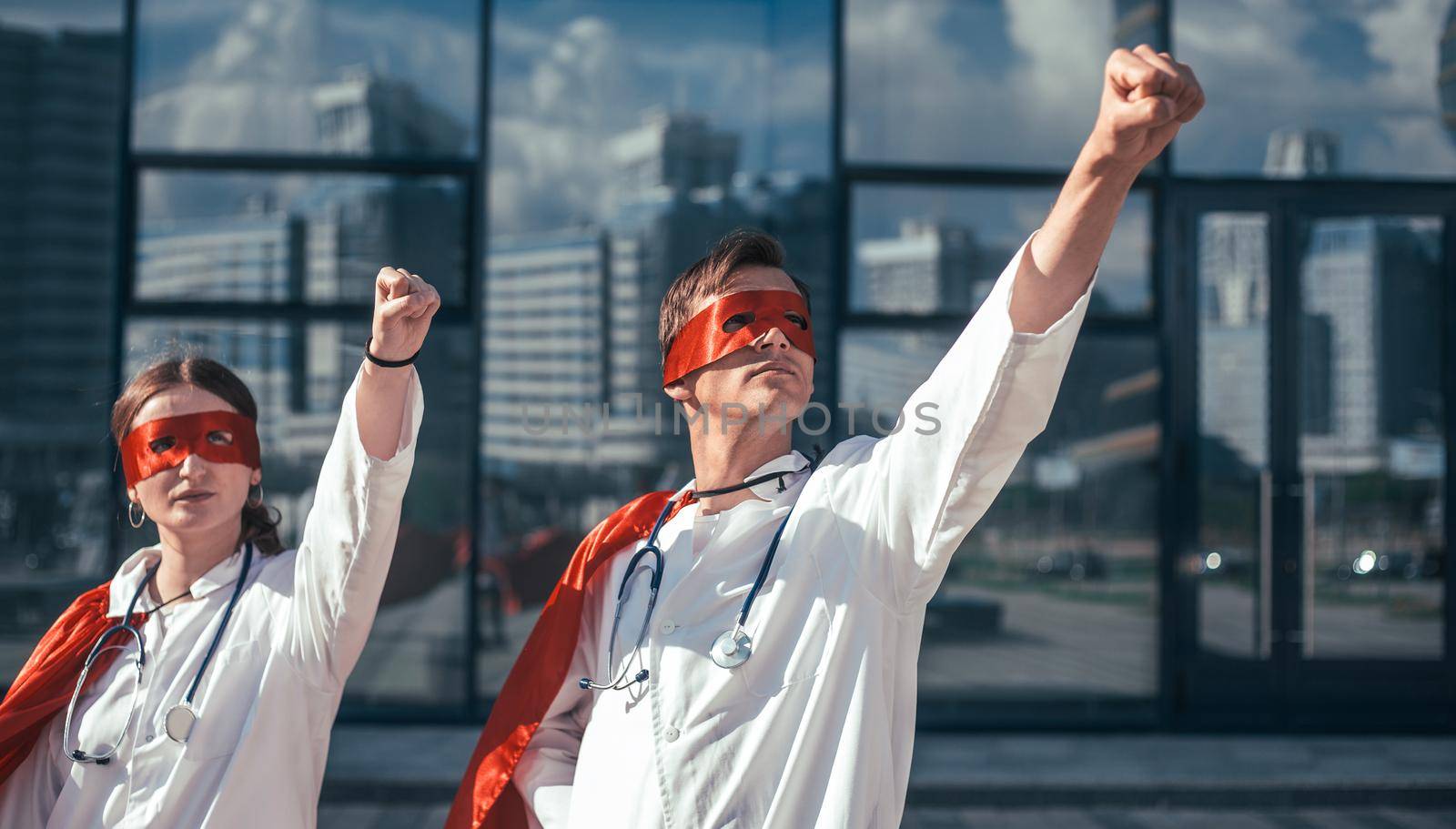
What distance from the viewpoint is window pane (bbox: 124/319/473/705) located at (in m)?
6.64

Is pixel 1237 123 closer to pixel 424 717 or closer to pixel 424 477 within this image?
pixel 424 477

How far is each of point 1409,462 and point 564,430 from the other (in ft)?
14.6

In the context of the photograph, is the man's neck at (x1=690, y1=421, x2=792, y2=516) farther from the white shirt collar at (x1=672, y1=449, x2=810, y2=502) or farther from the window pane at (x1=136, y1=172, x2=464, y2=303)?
the window pane at (x1=136, y1=172, x2=464, y2=303)

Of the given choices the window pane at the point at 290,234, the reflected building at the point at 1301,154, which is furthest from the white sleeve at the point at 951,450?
the reflected building at the point at 1301,154

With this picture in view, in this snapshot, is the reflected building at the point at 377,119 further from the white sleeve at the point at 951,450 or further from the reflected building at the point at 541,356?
the white sleeve at the point at 951,450

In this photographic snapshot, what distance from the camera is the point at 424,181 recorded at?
675cm

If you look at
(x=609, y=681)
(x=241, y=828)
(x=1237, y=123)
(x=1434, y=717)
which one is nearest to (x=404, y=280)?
(x=609, y=681)

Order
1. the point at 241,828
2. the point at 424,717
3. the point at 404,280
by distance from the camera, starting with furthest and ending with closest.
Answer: the point at 424,717 < the point at 241,828 < the point at 404,280

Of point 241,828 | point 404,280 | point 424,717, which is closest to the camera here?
point 404,280

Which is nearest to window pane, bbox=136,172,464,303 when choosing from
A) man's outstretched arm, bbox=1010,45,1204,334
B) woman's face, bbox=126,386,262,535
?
woman's face, bbox=126,386,262,535

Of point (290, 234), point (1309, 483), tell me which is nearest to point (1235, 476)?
point (1309, 483)

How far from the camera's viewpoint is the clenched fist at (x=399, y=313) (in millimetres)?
1826

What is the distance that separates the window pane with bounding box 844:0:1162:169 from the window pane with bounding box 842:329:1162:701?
104 centimetres

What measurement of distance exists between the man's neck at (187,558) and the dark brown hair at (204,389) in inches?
2.1
